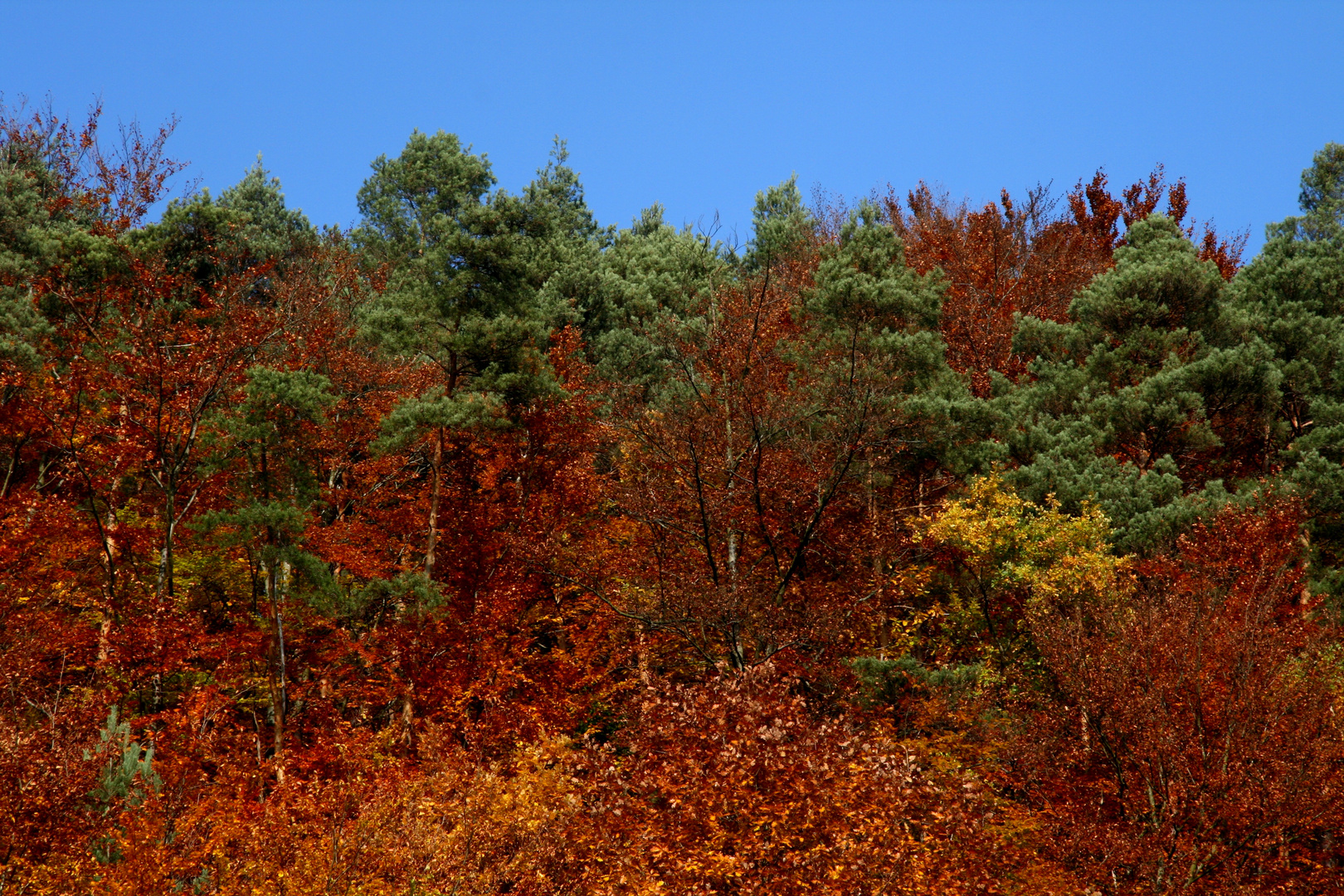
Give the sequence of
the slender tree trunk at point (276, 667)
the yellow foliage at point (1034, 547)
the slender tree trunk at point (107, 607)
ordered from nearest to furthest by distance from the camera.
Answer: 1. the yellow foliage at point (1034, 547)
2. the slender tree trunk at point (107, 607)
3. the slender tree trunk at point (276, 667)

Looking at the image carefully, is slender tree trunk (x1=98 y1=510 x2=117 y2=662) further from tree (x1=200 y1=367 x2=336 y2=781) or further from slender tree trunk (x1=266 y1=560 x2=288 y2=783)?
slender tree trunk (x1=266 y1=560 x2=288 y2=783)

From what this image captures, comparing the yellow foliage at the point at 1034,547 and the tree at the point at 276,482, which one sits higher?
the tree at the point at 276,482

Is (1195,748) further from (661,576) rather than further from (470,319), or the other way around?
(470,319)

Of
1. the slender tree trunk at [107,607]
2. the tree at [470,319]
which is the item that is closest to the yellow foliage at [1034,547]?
the tree at [470,319]

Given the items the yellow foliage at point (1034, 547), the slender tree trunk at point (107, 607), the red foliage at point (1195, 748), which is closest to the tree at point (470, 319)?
the slender tree trunk at point (107, 607)

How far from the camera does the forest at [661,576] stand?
14.8 metres

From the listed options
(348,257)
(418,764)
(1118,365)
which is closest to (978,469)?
(1118,365)

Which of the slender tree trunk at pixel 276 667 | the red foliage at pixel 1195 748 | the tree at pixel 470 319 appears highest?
the tree at pixel 470 319

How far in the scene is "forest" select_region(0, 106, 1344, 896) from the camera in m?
14.8

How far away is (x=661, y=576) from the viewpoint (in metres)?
21.7

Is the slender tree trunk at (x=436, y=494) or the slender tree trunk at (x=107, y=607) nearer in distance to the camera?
the slender tree trunk at (x=107, y=607)

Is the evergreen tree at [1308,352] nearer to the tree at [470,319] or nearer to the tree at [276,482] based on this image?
the tree at [470,319]

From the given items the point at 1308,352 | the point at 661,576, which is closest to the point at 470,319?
the point at 661,576

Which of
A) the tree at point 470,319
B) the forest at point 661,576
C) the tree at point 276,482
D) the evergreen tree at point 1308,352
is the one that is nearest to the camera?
the forest at point 661,576
